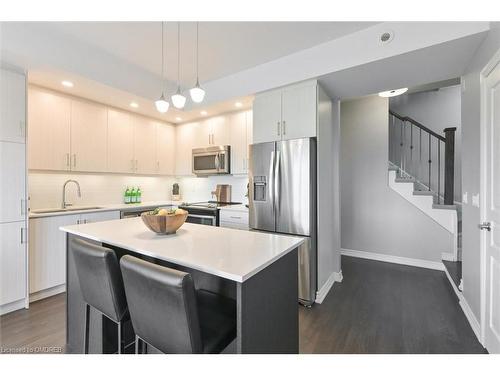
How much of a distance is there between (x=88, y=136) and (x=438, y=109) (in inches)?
237

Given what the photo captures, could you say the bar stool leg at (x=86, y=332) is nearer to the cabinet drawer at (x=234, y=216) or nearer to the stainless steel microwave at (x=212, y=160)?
the cabinet drawer at (x=234, y=216)

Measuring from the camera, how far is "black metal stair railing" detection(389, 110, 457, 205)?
4.31m

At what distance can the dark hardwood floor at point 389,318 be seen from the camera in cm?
176

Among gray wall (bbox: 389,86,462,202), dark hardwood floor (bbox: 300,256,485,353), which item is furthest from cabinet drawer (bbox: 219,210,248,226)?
gray wall (bbox: 389,86,462,202)

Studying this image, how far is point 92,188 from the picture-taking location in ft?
11.2

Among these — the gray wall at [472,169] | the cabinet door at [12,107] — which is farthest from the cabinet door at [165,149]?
the gray wall at [472,169]

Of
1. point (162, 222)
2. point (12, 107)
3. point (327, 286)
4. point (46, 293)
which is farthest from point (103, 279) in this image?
point (327, 286)

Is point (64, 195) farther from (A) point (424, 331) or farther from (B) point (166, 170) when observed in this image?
(A) point (424, 331)

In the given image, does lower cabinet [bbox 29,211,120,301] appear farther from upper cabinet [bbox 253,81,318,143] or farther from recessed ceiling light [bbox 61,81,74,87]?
upper cabinet [bbox 253,81,318,143]

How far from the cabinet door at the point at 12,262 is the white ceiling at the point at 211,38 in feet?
6.28

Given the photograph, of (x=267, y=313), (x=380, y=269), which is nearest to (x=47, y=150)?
(x=267, y=313)

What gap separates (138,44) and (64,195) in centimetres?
218

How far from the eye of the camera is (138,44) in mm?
2367
